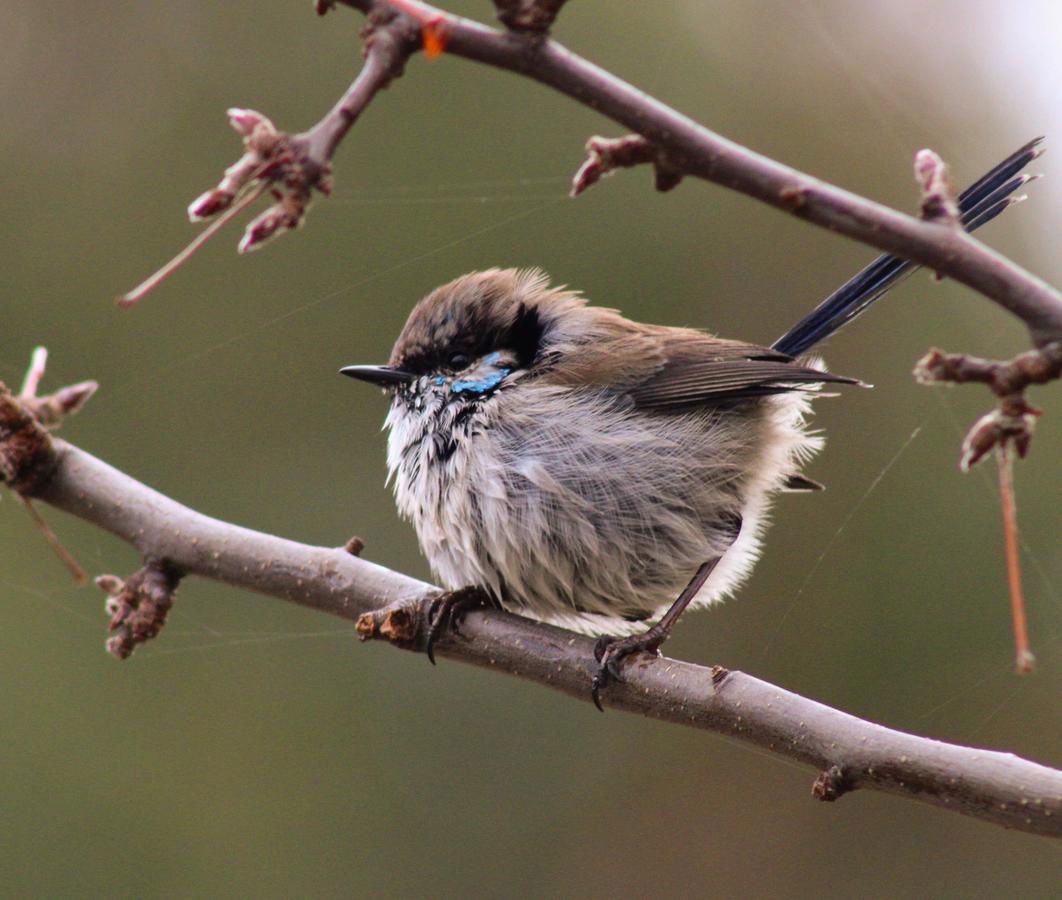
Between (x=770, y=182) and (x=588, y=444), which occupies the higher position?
(x=770, y=182)

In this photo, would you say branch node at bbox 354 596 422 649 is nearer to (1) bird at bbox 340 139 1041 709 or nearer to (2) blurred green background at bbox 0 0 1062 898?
(1) bird at bbox 340 139 1041 709

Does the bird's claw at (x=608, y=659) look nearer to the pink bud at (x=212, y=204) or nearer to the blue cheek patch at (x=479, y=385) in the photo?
the blue cheek patch at (x=479, y=385)

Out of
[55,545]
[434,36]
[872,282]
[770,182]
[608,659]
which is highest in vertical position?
[872,282]

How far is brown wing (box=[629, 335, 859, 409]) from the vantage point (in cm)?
364

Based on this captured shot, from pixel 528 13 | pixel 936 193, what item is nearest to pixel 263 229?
pixel 528 13

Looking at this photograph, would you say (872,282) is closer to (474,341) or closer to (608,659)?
(474,341)

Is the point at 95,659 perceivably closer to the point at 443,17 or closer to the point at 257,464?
the point at 257,464

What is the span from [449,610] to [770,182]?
68.3 inches

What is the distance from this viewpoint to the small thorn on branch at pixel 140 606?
2.98 metres

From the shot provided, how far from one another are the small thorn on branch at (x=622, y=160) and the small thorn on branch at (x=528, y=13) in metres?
0.26

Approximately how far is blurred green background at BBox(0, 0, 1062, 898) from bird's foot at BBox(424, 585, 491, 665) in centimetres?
256

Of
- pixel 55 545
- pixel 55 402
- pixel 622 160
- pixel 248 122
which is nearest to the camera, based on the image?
pixel 248 122

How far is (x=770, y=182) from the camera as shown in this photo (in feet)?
5.65

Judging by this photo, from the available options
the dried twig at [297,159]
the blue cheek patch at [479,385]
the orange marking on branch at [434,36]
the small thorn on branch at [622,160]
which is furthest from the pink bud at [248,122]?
the blue cheek patch at [479,385]
